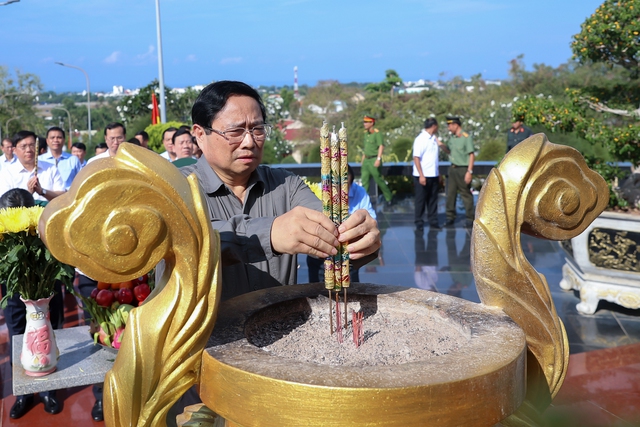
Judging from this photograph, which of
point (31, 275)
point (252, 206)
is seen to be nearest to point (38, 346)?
point (31, 275)

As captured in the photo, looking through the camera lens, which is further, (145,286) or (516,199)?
(145,286)

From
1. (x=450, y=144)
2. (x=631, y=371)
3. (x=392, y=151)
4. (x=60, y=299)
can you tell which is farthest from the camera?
(x=392, y=151)

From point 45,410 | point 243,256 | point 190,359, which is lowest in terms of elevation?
point 45,410

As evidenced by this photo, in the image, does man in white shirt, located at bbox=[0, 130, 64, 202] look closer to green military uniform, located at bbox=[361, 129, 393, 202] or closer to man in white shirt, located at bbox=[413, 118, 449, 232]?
man in white shirt, located at bbox=[413, 118, 449, 232]

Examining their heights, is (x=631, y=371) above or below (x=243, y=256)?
below

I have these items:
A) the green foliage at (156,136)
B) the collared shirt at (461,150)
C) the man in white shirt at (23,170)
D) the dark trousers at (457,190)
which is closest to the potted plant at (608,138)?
the collared shirt at (461,150)

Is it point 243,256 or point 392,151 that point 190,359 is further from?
point 392,151

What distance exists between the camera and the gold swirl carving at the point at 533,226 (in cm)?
167

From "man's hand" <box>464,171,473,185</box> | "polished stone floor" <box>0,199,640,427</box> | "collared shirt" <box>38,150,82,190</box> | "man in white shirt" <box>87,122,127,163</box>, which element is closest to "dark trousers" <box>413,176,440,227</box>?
"polished stone floor" <box>0,199,640,427</box>

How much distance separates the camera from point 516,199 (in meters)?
1.68

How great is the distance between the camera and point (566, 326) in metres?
4.71

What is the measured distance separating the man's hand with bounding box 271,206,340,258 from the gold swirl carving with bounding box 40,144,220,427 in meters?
0.19

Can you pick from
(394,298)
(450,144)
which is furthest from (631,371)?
(450,144)

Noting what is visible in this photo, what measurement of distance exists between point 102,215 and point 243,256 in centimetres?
47
